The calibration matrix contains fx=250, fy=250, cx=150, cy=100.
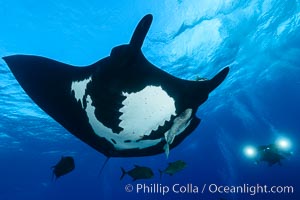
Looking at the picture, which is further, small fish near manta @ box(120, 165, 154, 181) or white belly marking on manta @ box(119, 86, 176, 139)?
small fish near manta @ box(120, 165, 154, 181)

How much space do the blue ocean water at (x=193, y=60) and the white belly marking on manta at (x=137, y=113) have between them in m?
6.91

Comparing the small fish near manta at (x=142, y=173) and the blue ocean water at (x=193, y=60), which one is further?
the blue ocean water at (x=193, y=60)

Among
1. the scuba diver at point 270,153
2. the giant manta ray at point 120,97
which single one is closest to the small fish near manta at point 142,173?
the giant manta ray at point 120,97

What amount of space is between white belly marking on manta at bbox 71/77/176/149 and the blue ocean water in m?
6.91

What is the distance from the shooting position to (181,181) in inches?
2039

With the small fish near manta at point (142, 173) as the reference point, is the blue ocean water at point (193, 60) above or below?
above

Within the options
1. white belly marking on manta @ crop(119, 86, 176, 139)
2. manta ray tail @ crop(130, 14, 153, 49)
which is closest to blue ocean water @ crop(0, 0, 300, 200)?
white belly marking on manta @ crop(119, 86, 176, 139)

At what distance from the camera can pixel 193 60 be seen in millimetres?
13883

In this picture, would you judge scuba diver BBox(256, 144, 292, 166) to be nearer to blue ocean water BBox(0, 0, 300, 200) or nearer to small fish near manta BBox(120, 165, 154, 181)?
small fish near manta BBox(120, 165, 154, 181)

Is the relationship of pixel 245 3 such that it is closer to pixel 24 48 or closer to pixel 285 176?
pixel 24 48

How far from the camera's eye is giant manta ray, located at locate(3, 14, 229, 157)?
2.78 meters

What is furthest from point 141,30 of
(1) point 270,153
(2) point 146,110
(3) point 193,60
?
(3) point 193,60

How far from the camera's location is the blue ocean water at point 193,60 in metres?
9.68

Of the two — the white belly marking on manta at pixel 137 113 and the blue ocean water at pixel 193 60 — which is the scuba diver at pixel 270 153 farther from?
the white belly marking on manta at pixel 137 113
